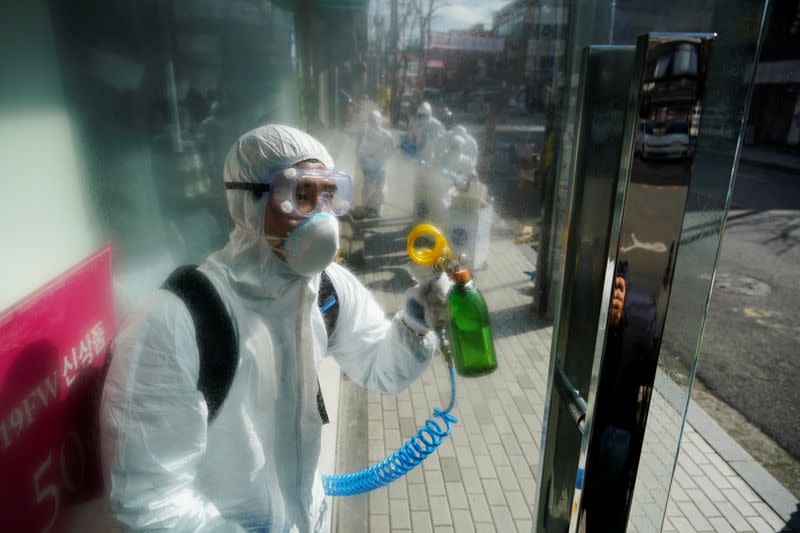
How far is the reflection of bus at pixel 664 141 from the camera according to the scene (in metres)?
0.75

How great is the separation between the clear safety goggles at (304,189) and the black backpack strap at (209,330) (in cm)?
24

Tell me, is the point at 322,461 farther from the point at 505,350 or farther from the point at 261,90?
the point at 505,350

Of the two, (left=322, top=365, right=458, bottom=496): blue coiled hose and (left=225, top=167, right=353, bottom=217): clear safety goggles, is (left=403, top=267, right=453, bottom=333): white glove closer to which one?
(left=225, top=167, right=353, bottom=217): clear safety goggles

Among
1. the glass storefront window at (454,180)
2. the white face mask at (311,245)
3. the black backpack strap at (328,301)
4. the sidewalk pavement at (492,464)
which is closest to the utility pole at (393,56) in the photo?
the glass storefront window at (454,180)

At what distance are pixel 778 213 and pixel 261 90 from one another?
10620mm

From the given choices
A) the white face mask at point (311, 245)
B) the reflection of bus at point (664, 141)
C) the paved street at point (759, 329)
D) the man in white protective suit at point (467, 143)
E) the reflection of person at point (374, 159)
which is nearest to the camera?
the reflection of bus at point (664, 141)

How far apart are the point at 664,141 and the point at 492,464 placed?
2.78m

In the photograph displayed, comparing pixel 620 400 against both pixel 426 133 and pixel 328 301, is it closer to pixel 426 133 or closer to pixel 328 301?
pixel 328 301

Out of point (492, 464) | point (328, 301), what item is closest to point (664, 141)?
point (328, 301)

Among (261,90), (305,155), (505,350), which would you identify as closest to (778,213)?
(505,350)

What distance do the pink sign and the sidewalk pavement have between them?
176 centimetres

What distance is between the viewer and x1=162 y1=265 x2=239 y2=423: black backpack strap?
3.74 ft

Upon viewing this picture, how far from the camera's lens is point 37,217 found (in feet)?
3.52

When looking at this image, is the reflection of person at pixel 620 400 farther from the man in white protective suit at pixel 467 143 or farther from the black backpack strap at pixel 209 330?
the man in white protective suit at pixel 467 143
